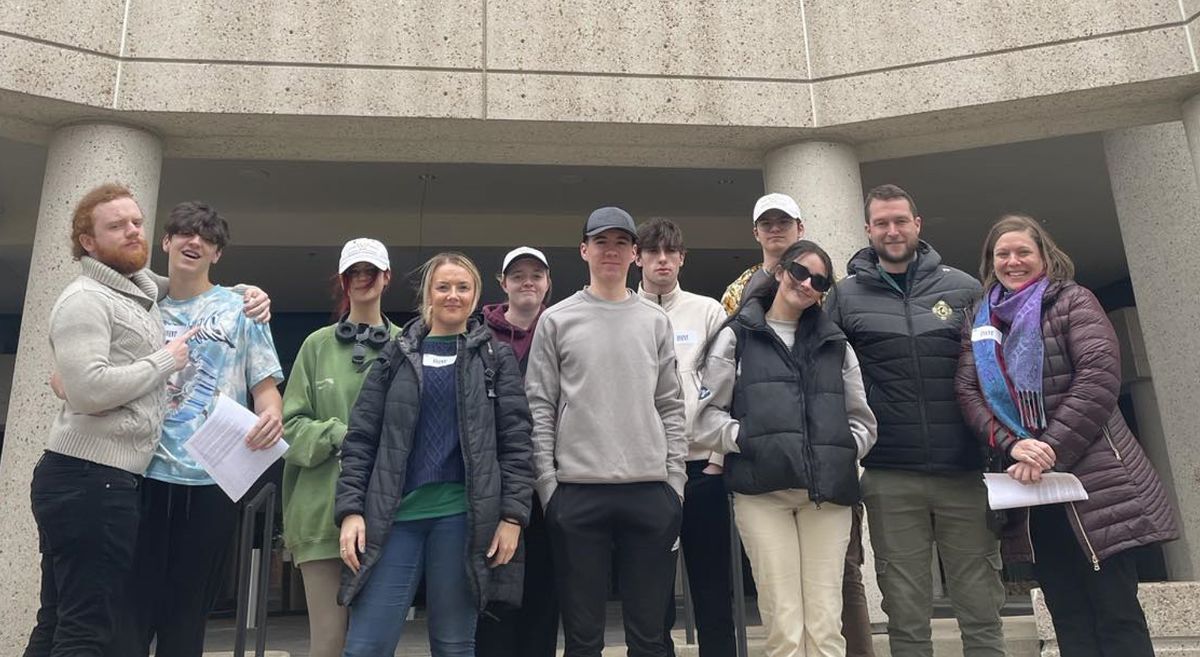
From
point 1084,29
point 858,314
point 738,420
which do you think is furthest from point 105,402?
point 1084,29

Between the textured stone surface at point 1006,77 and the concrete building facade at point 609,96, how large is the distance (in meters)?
0.01

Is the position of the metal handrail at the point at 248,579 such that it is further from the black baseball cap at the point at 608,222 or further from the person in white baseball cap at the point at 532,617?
the black baseball cap at the point at 608,222

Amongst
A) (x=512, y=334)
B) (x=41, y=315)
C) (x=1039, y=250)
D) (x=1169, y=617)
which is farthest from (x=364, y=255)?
(x=1169, y=617)

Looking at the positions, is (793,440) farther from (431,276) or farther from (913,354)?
(431,276)

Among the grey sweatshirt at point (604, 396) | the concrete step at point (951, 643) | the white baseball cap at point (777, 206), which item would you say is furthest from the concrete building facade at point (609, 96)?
the grey sweatshirt at point (604, 396)

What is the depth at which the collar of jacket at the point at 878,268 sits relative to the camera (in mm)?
3811

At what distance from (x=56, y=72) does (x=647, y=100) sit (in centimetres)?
392

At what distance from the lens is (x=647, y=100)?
20.1ft

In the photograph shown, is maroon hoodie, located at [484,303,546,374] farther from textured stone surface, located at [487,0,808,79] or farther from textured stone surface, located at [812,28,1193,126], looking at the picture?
A: textured stone surface, located at [812,28,1193,126]

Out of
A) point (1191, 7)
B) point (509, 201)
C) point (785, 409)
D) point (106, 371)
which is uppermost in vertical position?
point (509, 201)

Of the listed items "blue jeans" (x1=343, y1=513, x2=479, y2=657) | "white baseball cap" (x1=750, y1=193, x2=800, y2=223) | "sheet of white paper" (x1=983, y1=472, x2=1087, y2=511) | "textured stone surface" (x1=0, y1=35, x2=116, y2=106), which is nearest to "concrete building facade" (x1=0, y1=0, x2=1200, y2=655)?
"textured stone surface" (x1=0, y1=35, x2=116, y2=106)

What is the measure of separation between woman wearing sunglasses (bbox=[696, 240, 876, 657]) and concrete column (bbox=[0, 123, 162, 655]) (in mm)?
4244

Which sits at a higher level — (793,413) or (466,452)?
(793,413)

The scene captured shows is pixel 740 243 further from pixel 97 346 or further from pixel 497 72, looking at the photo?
pixel 97 346
